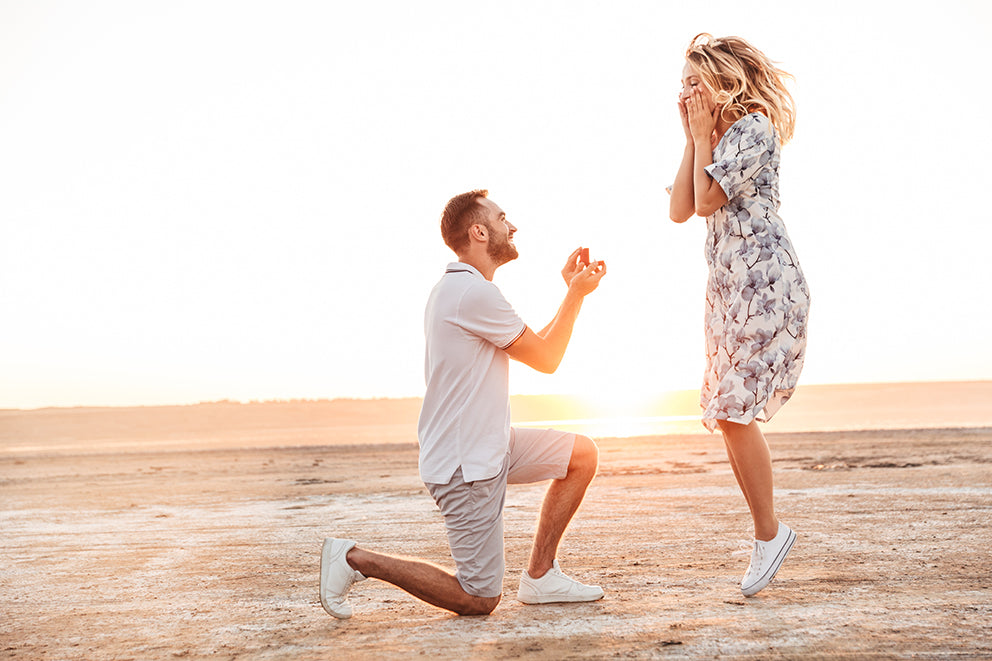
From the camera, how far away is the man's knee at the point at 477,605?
3.76 m

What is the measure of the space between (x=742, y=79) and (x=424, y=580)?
264 centimetres

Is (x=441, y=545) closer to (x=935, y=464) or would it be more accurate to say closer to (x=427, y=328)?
(x=427, y=328)

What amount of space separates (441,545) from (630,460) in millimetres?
5689

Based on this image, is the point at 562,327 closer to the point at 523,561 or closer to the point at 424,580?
the point at 424,580

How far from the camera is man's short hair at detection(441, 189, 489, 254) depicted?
4.01 meters

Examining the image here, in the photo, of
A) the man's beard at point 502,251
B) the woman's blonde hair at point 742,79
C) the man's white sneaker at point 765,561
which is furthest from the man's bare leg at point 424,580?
the woman's blonde hair at point 742,79

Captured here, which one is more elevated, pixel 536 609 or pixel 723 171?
pixel 723 171

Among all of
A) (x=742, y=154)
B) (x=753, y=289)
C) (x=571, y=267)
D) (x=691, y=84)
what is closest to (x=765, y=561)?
(x=753, y=289)

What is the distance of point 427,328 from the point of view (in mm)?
3986

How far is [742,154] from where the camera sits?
12.4 ft

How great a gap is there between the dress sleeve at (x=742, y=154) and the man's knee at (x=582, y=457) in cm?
132

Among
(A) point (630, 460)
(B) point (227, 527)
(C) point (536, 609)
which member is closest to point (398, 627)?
(C) point (536, 609)

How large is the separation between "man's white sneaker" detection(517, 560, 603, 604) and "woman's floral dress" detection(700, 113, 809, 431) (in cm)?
95

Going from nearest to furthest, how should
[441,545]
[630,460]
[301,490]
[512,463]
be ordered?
[512,463], [441,545], [301,490], [630,460]
